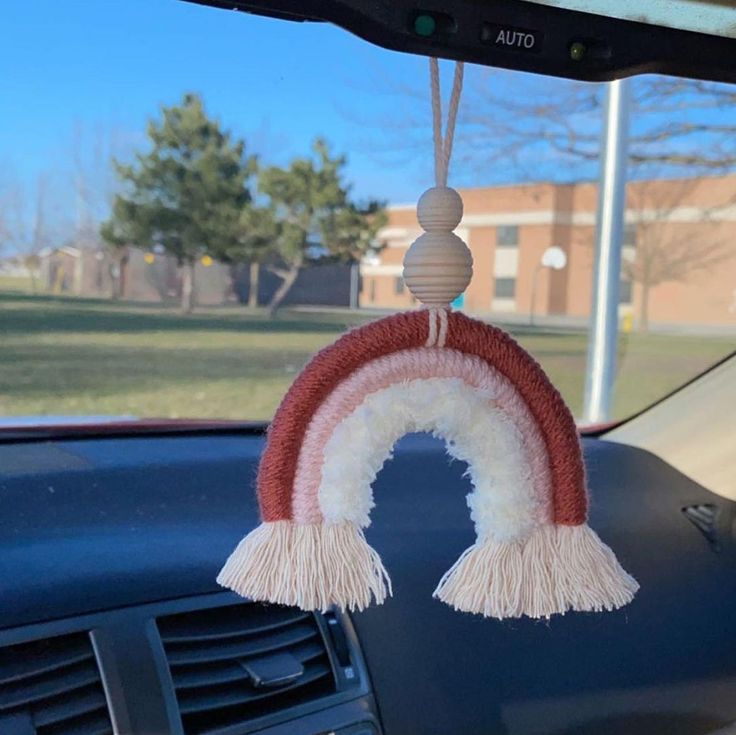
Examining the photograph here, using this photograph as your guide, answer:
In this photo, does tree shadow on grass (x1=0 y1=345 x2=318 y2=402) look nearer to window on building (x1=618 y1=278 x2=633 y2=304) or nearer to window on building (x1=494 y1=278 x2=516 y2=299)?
window on building (x1=494 y1=278 x2=516 y2=299)

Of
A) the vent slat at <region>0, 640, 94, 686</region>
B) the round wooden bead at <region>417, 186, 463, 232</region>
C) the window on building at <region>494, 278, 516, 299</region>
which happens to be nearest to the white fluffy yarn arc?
the round wooden bead at <region>417, 186, 463, 232</region>

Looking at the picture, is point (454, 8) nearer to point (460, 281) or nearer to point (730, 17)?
point (460, 281)

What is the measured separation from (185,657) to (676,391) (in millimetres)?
1831

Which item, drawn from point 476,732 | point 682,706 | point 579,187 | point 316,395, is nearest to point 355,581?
point 316,395

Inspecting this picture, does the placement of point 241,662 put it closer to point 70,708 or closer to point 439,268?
point 70,708

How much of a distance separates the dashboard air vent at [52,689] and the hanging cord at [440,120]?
101 cm

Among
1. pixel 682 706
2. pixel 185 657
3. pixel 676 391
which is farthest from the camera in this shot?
pixel 676 391

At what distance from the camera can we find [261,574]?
1.12 meters

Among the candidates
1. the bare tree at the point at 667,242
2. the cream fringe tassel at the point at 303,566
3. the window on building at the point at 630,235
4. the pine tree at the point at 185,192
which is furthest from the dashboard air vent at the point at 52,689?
the window on building at the point at 630,235

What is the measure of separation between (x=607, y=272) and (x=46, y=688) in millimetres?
2861

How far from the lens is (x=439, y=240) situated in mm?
1188

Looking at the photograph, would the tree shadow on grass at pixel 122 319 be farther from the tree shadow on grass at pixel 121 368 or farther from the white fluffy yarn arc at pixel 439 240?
the white fluffy yarn arc at pixel 439 240

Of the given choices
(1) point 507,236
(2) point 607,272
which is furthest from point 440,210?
(2) point 607,272

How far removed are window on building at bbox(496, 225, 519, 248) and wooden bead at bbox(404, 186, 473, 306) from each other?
5.85ft
